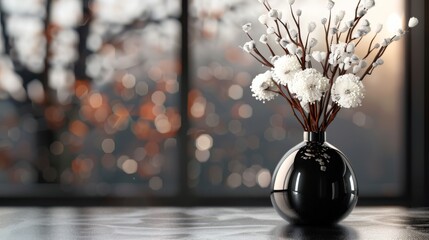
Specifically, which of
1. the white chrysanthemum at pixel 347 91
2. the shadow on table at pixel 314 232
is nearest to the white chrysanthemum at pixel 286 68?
the white chrysanthemum at pixel 347 91

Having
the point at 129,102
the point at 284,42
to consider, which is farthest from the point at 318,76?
the point at 129,102

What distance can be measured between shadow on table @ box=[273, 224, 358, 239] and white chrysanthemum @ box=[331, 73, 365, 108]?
32 cm

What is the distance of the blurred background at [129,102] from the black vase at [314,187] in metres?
2.17

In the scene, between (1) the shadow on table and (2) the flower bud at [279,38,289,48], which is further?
(2) the flower bud at [279,38,289,48]

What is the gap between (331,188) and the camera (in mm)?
1967

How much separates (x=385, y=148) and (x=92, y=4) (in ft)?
6.11

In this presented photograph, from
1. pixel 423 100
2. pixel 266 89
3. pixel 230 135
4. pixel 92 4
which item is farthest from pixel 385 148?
pixel 266 89

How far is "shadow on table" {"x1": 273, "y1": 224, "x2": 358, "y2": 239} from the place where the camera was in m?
1.81

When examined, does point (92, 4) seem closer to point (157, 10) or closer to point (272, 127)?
point (157, 10)

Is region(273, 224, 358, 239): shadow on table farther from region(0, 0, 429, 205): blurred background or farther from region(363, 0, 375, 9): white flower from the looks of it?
region(0, 0, 429, 205): blurred background

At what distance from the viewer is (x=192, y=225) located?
6.57ft

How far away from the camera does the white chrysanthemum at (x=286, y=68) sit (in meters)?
2.00

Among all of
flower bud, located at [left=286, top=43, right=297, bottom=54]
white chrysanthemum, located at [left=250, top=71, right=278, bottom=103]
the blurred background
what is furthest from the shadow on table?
the blurred background

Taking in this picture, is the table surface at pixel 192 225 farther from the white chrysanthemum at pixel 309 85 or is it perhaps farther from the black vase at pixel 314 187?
the white chrysanthemum at pixel 309 85
